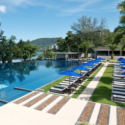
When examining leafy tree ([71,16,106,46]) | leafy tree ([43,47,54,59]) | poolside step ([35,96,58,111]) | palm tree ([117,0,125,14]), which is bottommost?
poolside step ([35,96,58,111])

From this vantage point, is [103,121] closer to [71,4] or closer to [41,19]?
[71,4]

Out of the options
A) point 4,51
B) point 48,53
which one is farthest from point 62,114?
point 48,53

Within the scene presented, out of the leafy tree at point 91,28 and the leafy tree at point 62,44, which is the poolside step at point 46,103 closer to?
the leafy tree at point 91,28

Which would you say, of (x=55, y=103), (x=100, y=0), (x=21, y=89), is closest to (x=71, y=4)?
(x=100, y=0)

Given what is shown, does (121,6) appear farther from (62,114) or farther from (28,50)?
(28,50)

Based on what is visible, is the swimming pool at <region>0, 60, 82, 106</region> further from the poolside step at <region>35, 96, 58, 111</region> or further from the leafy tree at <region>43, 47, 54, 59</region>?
the leafy tree at <region>43, 47, 54, 59</region>

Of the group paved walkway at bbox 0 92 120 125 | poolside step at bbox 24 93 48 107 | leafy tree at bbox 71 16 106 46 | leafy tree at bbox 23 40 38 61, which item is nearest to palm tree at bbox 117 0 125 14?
paved walkway at bbox 0 92 120 125

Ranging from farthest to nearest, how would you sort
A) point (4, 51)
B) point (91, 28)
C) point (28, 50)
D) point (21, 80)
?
point (91, 28)
point (28, 50)
point (4, 51)
point (21, 80)

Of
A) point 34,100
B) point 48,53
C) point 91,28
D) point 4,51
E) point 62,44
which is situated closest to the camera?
point 34,100

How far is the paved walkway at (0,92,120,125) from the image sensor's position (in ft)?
16.4

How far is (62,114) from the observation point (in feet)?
18.2

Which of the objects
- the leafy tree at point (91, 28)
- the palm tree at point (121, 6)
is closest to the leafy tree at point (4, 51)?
the leafy tree at point (91, 28)

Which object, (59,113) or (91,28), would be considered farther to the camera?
(91,28)

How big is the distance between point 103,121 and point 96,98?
2469 mm
